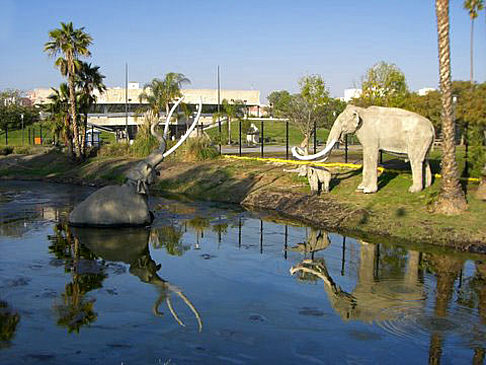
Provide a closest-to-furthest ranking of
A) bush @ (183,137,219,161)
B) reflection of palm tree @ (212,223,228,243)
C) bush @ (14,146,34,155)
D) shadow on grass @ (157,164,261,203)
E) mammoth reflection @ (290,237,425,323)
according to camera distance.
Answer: mammoth reflection @ (290,237,425,323), reflection of palm tree @ (212,223,228,243), shadow on grass @ (157,164,261,203), bush @ (183,137,219,161), bush @ (14,146,34,155)

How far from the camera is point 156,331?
24.8 feet

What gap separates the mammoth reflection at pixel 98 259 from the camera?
8.41 meters

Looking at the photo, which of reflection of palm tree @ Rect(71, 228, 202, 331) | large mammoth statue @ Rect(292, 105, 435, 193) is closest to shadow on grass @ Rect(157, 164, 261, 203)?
large mammoth statue @ Rect(292, 105, 435, 193)

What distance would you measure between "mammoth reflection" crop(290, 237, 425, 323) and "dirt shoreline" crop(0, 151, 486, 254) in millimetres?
1256

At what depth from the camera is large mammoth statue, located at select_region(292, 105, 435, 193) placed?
52.3ft

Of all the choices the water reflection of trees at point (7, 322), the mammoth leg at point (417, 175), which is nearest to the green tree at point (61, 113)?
the mammoth leg at point (417, 175)

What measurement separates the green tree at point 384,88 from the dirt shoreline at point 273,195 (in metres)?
18.9

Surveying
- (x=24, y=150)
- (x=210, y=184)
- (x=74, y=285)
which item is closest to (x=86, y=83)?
(x=24, y=150)

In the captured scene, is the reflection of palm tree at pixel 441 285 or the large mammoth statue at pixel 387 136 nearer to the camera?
the reflection of palm tree at pixel 441 285

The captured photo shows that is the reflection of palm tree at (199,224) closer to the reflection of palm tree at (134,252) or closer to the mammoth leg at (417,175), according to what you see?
the reflection of palm tree at (134,252)

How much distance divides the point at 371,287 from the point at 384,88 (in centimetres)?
3379

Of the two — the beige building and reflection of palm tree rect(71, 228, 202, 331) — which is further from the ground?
the beige building

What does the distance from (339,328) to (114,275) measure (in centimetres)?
444

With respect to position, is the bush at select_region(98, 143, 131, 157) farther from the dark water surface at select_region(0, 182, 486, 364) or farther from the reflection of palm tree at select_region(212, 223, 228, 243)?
the dark water surface at select_region(0, 182, 486, 364)
